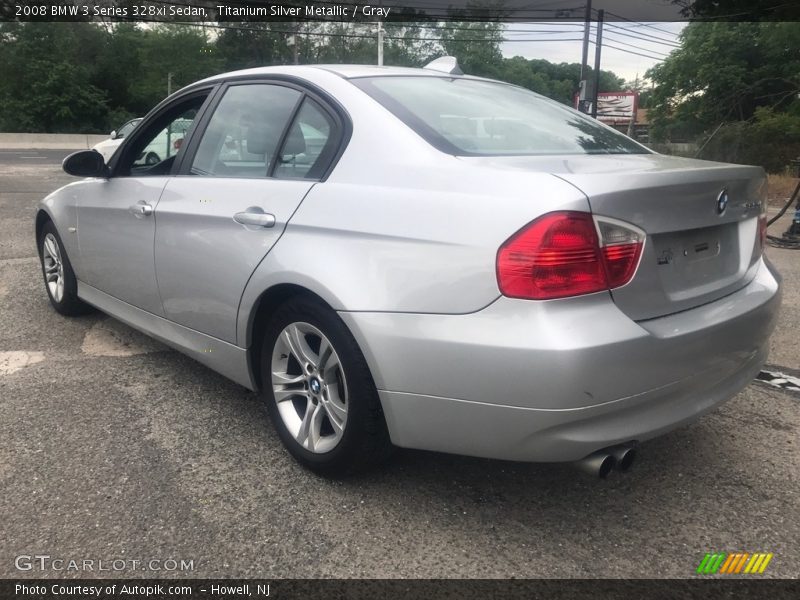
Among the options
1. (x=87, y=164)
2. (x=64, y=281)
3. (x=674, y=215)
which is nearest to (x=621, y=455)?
(x=674, y=215)

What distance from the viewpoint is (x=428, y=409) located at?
7.23 feet

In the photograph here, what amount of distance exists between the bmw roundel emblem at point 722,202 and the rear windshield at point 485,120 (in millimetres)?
544

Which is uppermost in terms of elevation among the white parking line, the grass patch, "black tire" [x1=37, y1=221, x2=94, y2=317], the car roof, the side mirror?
the car roof

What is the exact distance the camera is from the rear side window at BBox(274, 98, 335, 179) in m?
2.67

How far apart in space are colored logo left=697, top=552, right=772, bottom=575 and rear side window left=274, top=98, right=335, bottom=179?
1.91m

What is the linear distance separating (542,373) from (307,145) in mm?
1409

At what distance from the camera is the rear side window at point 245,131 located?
9.73 ft

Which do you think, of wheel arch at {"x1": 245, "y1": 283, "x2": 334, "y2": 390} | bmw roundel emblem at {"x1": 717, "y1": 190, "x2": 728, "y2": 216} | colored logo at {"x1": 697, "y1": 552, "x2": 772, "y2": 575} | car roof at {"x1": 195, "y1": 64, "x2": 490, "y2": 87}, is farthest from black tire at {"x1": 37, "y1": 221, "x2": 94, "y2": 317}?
colored logo at {"x1": 697, "y1": 552, "x2": 772, "y2": 575}

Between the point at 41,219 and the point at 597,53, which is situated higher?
the point at 597,53

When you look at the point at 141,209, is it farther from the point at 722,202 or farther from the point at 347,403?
the point at 722,202

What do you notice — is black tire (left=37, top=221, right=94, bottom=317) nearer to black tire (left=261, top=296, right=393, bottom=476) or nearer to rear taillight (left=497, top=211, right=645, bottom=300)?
black tire (left=261, top=296, right=393, bottom=476)

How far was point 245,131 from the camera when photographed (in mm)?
3137

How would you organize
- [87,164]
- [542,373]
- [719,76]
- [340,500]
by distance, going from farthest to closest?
[719,76] < [87,164] < [340,500] < [542,373]

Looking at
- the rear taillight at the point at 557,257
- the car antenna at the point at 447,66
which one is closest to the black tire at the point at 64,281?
the car antenna at the point at 447,66
